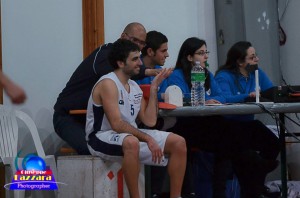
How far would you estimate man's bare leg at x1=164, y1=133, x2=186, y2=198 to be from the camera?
3.66 m

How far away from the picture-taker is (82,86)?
423cm

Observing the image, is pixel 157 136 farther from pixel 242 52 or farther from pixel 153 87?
pixel 242 52

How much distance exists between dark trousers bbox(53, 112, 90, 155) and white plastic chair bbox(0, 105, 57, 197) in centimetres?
23

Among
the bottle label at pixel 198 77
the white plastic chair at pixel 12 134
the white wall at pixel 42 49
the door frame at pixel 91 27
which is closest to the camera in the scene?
the bottle label at pixel 198 77

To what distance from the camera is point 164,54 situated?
4594 millimetres

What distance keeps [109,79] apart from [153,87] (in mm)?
317

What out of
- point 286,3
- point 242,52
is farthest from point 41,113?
point 286,3

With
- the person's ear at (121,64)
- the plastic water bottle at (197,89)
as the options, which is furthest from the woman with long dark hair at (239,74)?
the person's ear at (121,64)

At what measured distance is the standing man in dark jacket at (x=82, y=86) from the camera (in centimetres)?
413

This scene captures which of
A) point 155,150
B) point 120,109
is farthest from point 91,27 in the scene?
point 155,150

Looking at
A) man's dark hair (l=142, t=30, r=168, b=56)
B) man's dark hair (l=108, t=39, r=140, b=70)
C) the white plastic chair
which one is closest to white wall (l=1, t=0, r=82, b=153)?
the white plastic chair

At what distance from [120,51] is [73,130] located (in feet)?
2.20

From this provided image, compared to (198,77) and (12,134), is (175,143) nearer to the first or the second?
(198,77)

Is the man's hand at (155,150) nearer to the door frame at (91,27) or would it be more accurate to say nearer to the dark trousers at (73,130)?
the dark trousers at (73,130)
